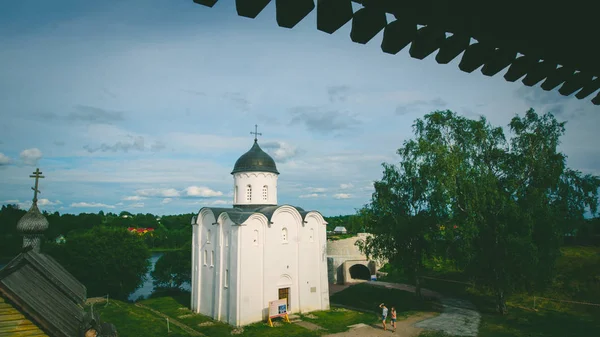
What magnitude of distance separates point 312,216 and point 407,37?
21.5 m

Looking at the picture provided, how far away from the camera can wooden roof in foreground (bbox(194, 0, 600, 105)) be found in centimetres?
210

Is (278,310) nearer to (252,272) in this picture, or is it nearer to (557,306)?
(252,272)

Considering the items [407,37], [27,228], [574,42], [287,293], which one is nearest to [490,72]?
[574,42]

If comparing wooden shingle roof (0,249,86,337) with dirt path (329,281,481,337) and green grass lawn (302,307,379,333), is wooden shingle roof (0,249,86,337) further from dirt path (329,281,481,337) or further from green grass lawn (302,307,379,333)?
dirt path (329,281,481,337)

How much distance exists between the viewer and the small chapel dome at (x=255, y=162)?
24484mm

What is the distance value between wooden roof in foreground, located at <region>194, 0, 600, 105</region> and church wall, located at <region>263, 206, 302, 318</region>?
19.2m

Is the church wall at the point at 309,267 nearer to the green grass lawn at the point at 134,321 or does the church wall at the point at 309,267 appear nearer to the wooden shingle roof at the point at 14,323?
the green grass lawn at the point at 134,321

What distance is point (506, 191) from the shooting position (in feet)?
62.1

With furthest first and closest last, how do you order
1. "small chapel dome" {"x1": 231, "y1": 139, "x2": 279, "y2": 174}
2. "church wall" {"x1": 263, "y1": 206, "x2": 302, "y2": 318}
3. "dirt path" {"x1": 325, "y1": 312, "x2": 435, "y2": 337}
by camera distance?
"small chapel dome" {"x1": 231, "y1": 139, "x2": 279, "y2": 174} → "church wall" {"x1": 263, "y1": 206, "x2": 302, "y2": 318} → "dirt path" {"x1": 325, "y1": 312, "x2": 435, "y2": 337}

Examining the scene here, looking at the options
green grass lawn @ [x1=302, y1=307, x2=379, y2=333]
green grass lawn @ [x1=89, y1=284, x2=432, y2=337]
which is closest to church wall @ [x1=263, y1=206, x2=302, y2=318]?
green grass lawn @ [x1=302, y1=307, x2=379, y2=333]

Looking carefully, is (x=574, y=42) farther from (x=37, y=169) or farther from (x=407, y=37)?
(x=37, y=169)

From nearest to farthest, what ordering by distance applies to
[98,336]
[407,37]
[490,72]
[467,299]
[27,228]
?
[407,37], [490,72], [98,336], [27,228], [467,299]

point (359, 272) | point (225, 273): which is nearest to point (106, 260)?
point (225, 273)

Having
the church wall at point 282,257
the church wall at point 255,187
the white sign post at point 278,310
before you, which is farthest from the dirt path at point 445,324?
the church wall at point 255,187
